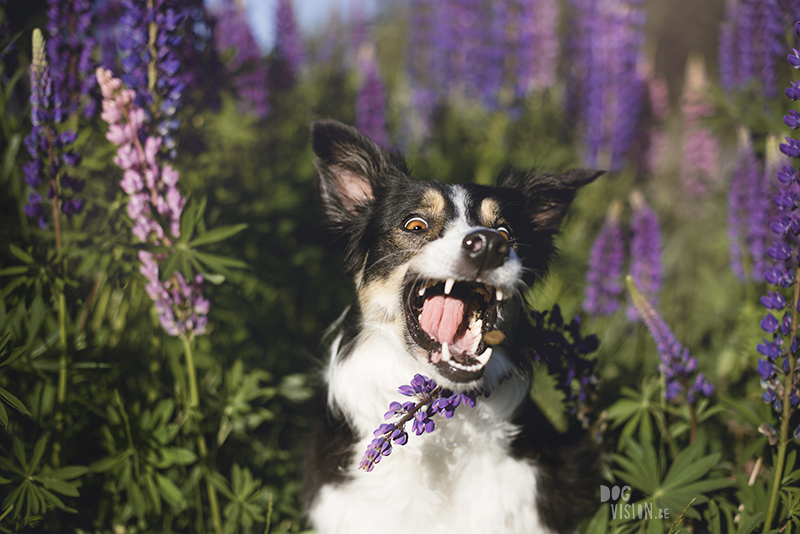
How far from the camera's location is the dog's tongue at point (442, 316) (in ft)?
6.19

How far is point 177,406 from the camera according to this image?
2590 millimetres

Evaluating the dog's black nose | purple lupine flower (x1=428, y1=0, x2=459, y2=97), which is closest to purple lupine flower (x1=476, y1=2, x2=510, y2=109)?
purple lupine flower (x1=428, y1=0, x2=459, y2=97)

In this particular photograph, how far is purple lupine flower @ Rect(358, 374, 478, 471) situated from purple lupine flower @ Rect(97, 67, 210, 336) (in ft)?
3.27

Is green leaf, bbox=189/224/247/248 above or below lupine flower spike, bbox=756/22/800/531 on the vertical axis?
above

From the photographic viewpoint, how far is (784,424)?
71.9 inches

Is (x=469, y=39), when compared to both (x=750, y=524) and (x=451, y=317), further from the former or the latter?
(x=750, y=524)

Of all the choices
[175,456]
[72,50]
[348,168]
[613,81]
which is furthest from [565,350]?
[613,81]

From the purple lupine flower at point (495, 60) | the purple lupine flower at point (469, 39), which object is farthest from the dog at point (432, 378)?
the purple lupine flower at point (469, 39)

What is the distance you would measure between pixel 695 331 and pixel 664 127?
12.2 feet

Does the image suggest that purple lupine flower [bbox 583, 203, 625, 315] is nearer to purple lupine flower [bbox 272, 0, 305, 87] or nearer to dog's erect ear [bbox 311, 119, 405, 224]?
dog's erect ear [bbox 311, 119, 405, 224]

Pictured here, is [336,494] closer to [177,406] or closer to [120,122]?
[177,406]

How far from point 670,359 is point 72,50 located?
10.8ft

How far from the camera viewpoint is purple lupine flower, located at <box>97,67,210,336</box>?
190cm

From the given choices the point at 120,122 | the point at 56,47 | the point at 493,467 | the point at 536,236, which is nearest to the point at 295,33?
the point at 56,47
